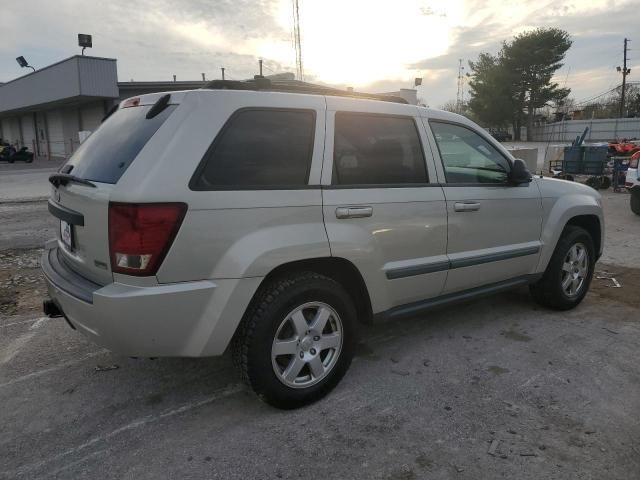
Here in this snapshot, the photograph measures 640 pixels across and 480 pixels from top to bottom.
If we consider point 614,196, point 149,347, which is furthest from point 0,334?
point 614,196

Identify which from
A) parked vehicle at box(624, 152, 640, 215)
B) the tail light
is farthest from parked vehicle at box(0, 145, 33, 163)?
the tail light

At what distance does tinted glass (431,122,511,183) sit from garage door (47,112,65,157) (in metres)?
35.3

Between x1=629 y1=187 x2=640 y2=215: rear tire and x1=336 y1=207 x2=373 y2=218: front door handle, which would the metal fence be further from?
x1=336 y1=207 x2=373 y2=218: front door handle

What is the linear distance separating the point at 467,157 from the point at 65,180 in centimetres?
290

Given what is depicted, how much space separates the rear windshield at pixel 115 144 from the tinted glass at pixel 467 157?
203 centimetres

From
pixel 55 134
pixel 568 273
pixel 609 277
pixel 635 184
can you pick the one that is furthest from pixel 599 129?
pixel 568 273

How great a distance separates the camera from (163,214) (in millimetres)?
2430

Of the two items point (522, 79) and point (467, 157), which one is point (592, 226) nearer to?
point (467, 157)

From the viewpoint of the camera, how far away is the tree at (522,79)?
51.0 meters

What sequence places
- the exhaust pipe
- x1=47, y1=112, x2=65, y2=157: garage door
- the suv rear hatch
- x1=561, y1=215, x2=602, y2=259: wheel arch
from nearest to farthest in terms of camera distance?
the suv rear hatch → the exhaust pipe → x1=561, y1=215, x2=602, y2=259: wheel arch → x1=47, y1=112, x2=65, y2=157: garage door

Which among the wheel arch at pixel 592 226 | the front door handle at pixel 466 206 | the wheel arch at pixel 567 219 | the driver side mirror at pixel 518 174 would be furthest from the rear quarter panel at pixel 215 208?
the wheel arch at pixel 592 226

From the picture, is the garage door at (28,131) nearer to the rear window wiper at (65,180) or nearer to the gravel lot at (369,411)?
the rear window wiper at (65,180)

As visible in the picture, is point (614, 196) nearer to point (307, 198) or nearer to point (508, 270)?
point (508, 270)

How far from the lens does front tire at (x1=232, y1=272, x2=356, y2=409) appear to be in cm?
275
